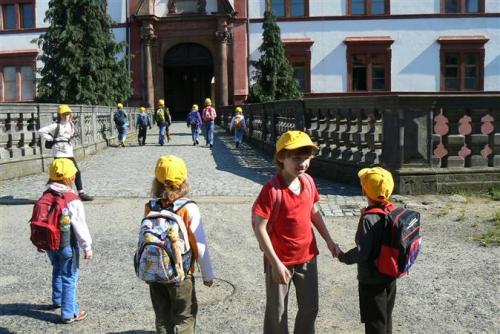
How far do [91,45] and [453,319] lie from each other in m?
27.1

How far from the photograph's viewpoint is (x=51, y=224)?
4.34 m

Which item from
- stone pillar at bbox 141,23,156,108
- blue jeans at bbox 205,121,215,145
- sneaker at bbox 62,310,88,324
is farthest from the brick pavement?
stone pillar at bbox 141,23,156,108

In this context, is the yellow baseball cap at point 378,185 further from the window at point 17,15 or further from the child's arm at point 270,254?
the window at point 17,15

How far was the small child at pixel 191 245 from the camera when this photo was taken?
3.56 meters

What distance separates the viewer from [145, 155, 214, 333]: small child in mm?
3557

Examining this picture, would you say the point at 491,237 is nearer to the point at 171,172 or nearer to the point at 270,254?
the point at 270,254

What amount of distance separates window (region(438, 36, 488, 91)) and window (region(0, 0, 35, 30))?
85.1ft

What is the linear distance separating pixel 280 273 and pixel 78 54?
2712 cm

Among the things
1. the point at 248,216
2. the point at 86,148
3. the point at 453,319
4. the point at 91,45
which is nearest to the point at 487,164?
the point at 248,216

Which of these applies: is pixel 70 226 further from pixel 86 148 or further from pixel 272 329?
pixel 86 148

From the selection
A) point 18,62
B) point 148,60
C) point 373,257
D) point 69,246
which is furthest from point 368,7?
point 373,257

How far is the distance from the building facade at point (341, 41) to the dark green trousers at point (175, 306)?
3319cm

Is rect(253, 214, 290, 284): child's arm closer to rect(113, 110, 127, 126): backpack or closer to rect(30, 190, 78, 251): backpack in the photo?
rect(30, 190, 78, 251): backpack

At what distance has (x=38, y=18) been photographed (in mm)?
37969
